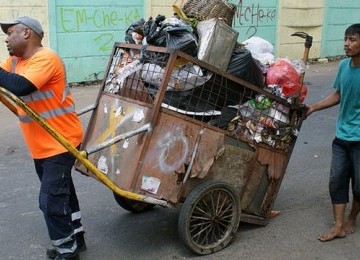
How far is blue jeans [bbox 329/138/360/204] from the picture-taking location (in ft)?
12.1

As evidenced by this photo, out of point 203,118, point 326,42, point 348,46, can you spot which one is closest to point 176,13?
point 203,118

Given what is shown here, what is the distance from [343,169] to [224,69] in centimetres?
117

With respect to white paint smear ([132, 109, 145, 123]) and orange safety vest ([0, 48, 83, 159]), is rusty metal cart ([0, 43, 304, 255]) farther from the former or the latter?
orange safety vest ([0, 48, 83, 159])

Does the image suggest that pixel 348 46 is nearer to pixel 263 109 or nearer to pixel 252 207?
pixel 263 109

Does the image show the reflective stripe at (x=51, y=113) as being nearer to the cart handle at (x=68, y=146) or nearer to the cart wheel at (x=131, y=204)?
the cart handle at (x=68, y=146)

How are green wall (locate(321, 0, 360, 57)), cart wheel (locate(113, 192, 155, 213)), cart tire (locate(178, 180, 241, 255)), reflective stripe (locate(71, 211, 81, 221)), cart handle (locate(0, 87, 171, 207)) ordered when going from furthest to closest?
green wall (locate(321, 0, 360, 57)) < cart wheel (locate(113, 192, 155, 213)) < reflective stripe (locate(71, 211, 81, 221)) < cart tire (locate(178, 180, 241, 255)) < cart handle (locate(0, 87, 171, 207))

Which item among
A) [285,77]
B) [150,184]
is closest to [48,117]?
[150,184]

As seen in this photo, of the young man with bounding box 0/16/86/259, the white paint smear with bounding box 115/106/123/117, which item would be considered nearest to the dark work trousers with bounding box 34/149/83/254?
the young man with bounding box 0/16/86/259

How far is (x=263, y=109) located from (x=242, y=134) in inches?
9.6

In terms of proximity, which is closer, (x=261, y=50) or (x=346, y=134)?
(x=346, y=134)

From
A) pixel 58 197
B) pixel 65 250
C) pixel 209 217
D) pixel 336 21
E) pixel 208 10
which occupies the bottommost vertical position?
pixel 65 250

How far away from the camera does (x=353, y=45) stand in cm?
357

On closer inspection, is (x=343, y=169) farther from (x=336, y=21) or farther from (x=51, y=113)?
(x=336, y=21)

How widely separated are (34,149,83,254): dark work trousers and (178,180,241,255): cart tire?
2.40ft
